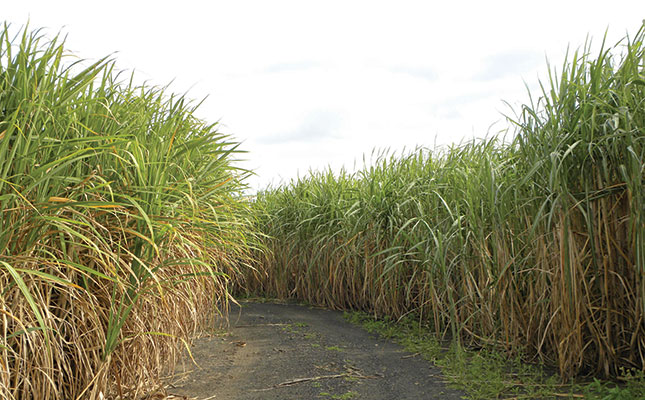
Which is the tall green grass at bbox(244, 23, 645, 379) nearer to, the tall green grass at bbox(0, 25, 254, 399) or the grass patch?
the grass patch

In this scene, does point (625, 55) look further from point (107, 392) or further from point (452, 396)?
point (107, 392)

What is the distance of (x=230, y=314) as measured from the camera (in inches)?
223

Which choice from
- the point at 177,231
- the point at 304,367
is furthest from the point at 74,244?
the point at 304,367

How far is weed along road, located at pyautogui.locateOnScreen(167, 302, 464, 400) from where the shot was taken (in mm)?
2996

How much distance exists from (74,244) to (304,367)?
1.94 metres

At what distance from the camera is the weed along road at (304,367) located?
3.00 meters

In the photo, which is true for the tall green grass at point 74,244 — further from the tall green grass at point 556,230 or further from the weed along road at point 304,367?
the tall green grass at point 556,230

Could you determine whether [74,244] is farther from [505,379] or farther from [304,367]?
[505,379]

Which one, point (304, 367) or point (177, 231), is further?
Result: point (304, 367)

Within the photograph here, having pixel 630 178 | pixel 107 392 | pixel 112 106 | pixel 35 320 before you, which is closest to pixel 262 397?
pixel 107 392

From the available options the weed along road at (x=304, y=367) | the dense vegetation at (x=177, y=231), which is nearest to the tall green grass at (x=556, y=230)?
the dense vegetation at (x=177, y=231)

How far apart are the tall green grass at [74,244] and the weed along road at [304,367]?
597 mm

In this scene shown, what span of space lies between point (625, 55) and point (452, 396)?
236 cm

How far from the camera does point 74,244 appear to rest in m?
2.17
